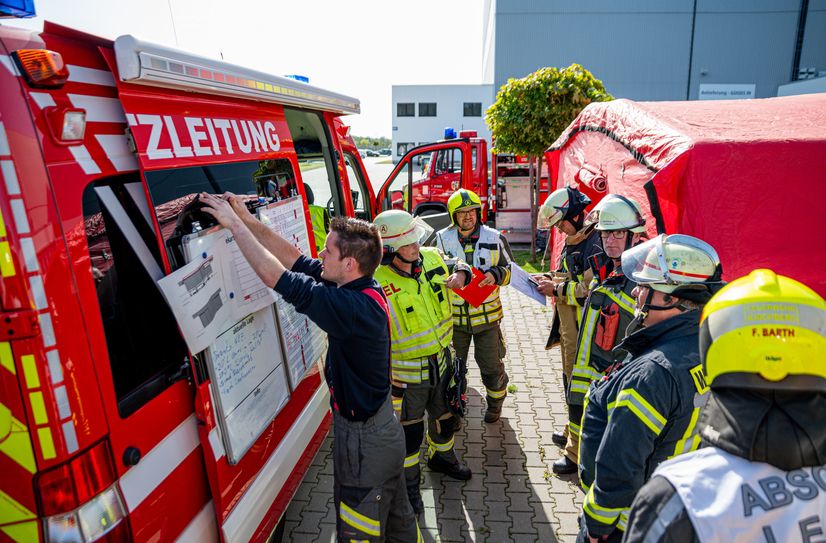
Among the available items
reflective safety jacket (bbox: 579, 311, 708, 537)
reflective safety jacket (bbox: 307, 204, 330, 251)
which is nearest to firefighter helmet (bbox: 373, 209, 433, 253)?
reflective safety jacket (bbox: 307, 204, 330, 251)

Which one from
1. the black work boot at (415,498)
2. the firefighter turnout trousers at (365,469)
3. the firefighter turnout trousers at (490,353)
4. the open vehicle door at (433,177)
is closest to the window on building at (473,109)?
the open vehicle door at (433,177)

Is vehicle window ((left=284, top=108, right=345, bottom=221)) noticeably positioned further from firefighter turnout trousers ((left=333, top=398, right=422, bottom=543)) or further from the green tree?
the green tree

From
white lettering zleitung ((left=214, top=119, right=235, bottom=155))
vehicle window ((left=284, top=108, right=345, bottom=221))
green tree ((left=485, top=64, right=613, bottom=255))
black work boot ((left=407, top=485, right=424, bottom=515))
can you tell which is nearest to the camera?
white lettering zleitung ((left=214, top=119, right=235, bottom=155))

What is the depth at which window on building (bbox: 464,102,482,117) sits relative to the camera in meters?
42.9

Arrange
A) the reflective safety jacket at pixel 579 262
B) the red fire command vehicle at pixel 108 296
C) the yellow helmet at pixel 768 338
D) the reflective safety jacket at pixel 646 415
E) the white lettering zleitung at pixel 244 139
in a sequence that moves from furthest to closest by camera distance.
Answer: the reflective safety jacket at pixel 579 262, the white lettering zleitung at pixel 244 139, the reflective safety jacket at pixel 646 415, the red fire command vehicle at pixel 108 296, the yellow helmet at pixel 768 338

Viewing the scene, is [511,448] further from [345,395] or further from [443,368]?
[345,395]

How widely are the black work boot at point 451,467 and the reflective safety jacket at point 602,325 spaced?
1.16m

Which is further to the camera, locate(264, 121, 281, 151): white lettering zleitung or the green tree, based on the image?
the green tree

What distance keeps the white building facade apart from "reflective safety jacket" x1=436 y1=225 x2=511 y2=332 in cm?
4016

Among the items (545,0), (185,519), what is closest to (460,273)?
Answer: (185,519)

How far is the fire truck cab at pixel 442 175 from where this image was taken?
10.9m

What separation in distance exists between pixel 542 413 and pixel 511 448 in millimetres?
667

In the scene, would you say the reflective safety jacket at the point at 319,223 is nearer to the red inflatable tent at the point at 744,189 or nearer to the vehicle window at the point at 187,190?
the vehicle window at the point at 187,190

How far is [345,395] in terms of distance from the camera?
2426 mm
